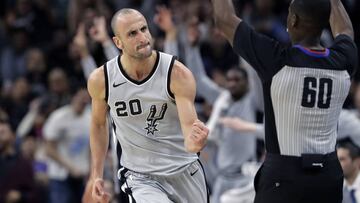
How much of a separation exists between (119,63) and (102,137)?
0.60 m

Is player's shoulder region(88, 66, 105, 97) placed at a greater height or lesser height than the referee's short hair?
lesser

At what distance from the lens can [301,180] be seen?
6.28 metres

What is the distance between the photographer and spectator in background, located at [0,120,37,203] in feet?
39.9

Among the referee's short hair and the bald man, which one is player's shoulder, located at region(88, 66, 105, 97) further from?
the referee's short hair

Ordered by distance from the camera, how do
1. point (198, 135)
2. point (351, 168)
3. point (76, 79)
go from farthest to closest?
point (76, 79) → point (351, 168) → point (198, 135)

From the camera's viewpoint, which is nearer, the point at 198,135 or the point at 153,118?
the point at 198,135

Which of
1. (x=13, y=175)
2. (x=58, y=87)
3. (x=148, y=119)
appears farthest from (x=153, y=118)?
(x=58, y=87)

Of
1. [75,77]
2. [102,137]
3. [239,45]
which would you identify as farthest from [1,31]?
[239,45]

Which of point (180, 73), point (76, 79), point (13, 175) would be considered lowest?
point (13, 175)

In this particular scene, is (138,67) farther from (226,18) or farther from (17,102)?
(17,102)

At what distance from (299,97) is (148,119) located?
1.48m

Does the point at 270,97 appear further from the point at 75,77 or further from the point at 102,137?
the point at 75,77

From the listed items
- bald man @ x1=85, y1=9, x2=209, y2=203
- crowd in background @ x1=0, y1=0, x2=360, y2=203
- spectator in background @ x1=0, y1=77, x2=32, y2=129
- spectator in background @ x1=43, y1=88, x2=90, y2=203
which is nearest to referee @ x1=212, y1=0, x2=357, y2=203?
bald man @ x1=85, y1=9, x2=209, y2=203

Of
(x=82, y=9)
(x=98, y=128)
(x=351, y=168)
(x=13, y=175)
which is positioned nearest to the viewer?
(x=98, y=128)
